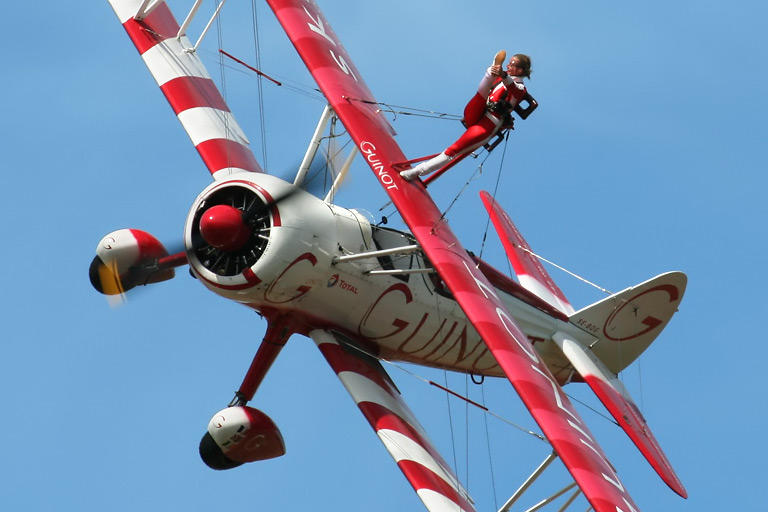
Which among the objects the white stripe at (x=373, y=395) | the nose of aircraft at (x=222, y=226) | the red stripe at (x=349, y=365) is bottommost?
the white stripe at (x=373, y=395)

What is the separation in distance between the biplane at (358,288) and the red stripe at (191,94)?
21 mm

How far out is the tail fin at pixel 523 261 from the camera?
2380 centimetres

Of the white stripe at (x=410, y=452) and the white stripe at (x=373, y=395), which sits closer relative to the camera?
the white stripe at (x=410, y=452)

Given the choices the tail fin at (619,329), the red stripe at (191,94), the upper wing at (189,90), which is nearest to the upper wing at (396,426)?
the upper wing at (189,90)

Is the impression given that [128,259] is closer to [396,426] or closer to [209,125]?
[209,125]

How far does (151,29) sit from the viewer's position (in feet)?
75.8

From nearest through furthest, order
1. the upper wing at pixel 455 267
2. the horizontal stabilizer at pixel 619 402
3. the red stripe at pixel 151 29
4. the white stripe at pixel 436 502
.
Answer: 1. the upper wing at pixel 455 267
2. the white stripe at pixel 436 502
3. the horizontal stabilizer at pixel 619 402
4. the red stripe at pixel 151 29

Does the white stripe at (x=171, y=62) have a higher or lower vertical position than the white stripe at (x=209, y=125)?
higher

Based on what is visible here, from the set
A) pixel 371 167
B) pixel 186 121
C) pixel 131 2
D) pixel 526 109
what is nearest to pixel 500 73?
pixel 526 109

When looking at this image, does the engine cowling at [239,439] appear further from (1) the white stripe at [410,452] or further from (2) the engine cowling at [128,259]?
(2) the engine cowling at [128,259]

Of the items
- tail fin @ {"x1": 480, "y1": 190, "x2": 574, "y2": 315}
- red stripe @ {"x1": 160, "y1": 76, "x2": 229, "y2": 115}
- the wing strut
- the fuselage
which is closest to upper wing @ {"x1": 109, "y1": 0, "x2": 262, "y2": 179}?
red stripe @ {"x1": 160, "y1": 76, "x2": 229, "y2": 115}

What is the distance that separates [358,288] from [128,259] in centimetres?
262

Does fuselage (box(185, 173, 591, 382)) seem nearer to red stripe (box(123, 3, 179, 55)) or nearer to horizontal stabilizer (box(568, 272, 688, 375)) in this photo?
horizontal stabilizer (box(568, 272, 688, 375))

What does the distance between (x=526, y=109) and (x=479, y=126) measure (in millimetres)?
593
